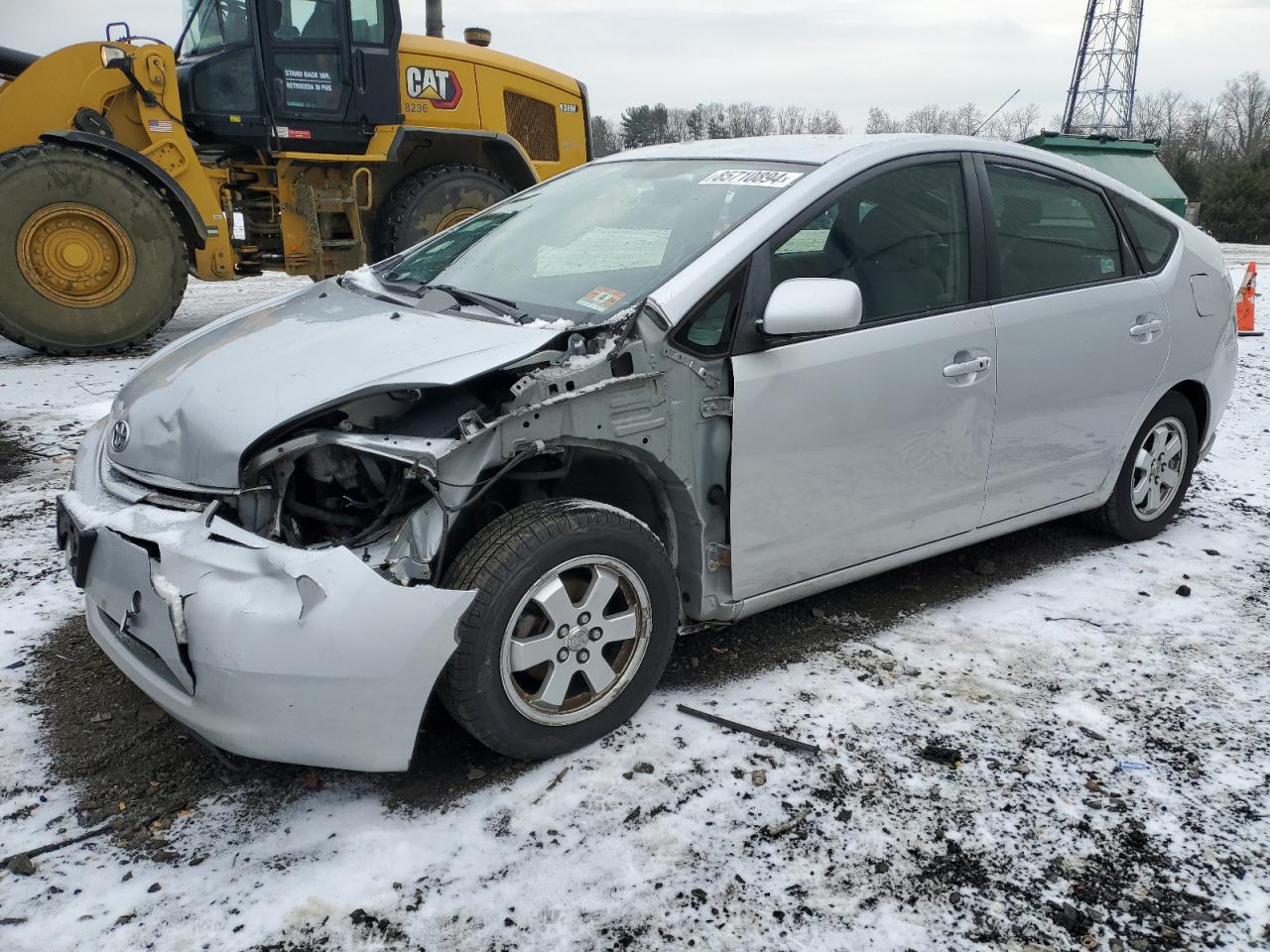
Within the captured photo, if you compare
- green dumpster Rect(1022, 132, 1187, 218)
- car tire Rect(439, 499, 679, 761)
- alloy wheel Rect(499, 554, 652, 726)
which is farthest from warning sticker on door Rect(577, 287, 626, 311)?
green dumpster Rect(1022, 132, 1187, 218)

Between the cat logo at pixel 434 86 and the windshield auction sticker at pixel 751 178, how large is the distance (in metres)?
6.50

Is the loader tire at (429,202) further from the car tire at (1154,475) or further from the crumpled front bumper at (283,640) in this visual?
the crumpled front bumper at (283,640)

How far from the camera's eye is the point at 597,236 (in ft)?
10.5

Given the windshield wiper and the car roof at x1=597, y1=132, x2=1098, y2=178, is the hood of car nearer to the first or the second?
the windshield wiper

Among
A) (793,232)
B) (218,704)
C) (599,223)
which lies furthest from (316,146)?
(218,704)

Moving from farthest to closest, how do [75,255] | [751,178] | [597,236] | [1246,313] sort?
[1246,313] → [75,255] → [597,236] → [751,178]

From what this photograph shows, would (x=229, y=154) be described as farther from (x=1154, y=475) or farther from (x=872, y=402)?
(x=1154, y=475)

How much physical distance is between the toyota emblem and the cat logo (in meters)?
6.88

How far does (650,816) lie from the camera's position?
94.7 inches

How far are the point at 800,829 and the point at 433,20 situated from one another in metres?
9.89

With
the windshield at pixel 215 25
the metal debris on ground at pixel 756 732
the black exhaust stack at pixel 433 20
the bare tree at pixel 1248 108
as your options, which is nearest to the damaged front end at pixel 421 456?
the metal debris on ground at pixel 756 732

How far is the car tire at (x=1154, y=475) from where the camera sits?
4.03 m

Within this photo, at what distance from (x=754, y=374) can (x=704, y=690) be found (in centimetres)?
99

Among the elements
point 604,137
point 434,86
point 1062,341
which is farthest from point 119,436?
point 604,137
